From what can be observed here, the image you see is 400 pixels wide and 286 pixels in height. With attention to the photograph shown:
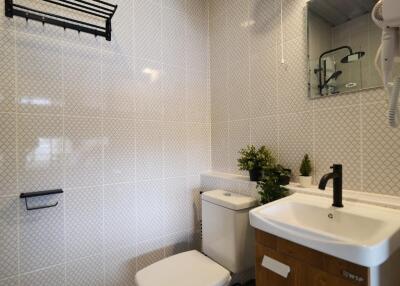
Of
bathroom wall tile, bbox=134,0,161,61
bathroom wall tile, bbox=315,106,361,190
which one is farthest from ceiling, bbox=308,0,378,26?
bathroom wall tile, bbox=134,0,161,61

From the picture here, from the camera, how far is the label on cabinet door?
2.84ft

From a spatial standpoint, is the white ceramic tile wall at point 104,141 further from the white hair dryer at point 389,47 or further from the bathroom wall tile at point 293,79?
the white hair dryer at point 389,47

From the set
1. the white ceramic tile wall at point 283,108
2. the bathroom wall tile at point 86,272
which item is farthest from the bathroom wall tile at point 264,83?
the bathroom wall tile at point 86,272

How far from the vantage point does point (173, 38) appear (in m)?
1.74

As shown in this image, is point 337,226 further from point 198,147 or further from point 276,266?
point 198,147

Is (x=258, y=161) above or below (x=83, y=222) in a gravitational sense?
above

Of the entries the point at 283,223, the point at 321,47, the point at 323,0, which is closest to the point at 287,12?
the point at 323,0

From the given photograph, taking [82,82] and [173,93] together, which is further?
[173,93]

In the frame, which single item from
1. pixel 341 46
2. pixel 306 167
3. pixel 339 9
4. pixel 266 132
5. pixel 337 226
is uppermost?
pixel 339 9

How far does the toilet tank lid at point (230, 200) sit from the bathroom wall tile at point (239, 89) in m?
0.58

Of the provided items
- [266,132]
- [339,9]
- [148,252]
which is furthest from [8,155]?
[339,9]

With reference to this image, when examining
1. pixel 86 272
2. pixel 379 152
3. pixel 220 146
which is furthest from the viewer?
pixel 220 146

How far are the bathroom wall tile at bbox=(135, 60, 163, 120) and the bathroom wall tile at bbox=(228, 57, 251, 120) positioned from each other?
1.78 feet

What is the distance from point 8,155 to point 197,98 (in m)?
1.28
